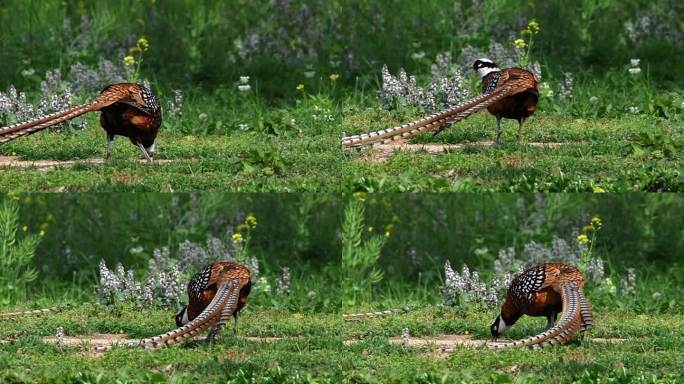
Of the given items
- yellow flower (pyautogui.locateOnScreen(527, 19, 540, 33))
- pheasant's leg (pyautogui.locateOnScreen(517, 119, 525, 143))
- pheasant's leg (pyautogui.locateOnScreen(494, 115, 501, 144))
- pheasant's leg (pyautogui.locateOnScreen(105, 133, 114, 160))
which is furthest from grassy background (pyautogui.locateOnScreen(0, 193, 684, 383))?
yellow flower (pyautogui.locateOnScreen(527, 19, 540, 33))

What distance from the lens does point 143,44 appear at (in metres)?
18.1

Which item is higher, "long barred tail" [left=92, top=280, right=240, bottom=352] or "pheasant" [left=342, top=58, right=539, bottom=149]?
"pheasant" [left=342, top=58, right=539, bottom=149]

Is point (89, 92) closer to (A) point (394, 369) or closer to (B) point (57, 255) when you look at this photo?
(B) point (57, 255)

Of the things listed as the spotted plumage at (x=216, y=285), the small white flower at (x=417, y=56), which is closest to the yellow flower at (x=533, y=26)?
the small white flower at (x=417, y=56)

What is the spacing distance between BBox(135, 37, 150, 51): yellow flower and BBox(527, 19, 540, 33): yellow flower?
13.5 ft

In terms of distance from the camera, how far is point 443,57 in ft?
60.5

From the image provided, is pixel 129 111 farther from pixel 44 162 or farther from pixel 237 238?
pixel 237 238

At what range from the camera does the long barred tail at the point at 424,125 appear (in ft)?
46.2

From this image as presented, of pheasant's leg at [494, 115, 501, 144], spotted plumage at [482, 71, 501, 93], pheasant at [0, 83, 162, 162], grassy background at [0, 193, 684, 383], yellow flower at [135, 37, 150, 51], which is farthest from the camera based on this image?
yellow flower at [135, 37, 150, 51]

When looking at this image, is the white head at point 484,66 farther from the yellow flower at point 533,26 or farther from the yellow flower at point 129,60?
the yellow flower at point 129,60

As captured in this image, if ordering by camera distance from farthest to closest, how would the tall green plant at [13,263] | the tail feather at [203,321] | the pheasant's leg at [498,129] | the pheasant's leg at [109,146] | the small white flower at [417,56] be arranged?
the small white flower at [417,56]
the tall green plant at [13,263]
the pheasant's leg at [498,129]
the pheasant's leg at [109,146]
the tail feather at [203,321]

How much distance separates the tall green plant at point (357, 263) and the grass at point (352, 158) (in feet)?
2.25

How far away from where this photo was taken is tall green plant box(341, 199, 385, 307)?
16328 millimetres

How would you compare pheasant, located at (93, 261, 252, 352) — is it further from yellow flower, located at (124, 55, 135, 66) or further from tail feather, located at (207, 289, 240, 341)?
yellow flower, located at (124, 55, 135, 66)
